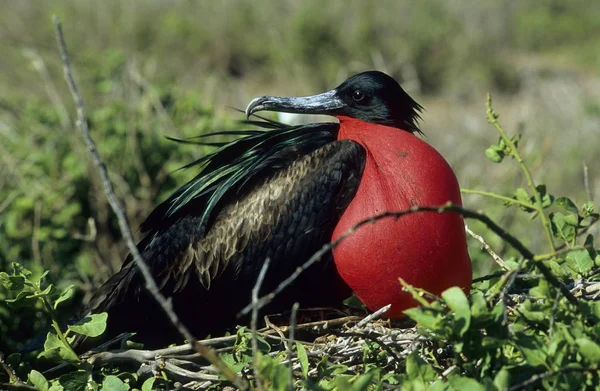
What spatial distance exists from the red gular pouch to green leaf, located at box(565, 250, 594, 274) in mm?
249

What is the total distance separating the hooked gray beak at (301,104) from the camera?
2.63 meters

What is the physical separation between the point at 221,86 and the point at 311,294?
545 cm

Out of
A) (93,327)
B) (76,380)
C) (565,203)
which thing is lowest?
(76,380)

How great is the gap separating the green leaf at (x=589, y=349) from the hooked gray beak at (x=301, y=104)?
1.20 metres

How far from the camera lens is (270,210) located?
247cm

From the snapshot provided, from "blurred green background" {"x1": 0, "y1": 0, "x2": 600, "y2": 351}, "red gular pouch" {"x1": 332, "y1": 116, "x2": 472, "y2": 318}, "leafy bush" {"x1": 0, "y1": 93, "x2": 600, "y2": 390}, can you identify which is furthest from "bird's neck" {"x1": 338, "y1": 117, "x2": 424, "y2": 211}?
"blurred green background" {"x1": 0, "y1": 0, "x2": 600, "y2": 351}

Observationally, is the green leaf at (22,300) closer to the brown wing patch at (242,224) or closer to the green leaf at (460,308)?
the brown wing patch at (242,224)

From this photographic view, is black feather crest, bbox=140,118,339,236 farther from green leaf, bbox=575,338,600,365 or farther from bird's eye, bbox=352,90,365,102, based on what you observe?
green leaf, bbox=575,338,600,365

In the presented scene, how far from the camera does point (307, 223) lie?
2.40 metres

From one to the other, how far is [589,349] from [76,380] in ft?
3.63

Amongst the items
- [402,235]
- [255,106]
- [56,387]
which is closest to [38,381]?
[56,387]

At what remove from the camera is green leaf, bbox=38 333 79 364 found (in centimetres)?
205

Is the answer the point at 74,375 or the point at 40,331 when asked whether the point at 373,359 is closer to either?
the point at 74,375

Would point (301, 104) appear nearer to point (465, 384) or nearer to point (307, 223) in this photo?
point (307, 223)
